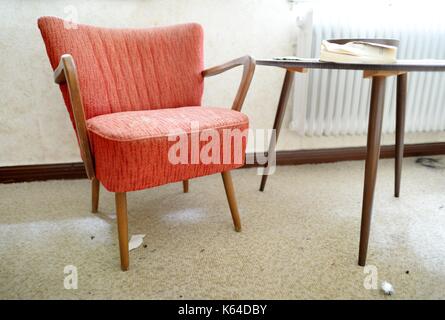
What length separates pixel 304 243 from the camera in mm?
1061

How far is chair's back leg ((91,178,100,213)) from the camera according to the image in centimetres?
120

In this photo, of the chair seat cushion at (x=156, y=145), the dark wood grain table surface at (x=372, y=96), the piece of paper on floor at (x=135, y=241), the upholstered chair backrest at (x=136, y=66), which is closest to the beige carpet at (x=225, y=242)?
the piece of paper on floor at (x=135, y=241)

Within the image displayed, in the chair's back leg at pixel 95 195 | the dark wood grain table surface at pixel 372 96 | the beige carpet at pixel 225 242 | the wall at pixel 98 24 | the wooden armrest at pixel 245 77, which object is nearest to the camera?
the dark wood grain table surface at pixel 372 96

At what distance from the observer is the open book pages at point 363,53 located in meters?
0.82

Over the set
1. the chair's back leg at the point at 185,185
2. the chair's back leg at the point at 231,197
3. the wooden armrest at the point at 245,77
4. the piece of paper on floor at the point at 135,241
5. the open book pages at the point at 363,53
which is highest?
the open book pages at the point at 363,53

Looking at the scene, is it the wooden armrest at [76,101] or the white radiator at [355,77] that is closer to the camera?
the wooden armrest at [76,101]

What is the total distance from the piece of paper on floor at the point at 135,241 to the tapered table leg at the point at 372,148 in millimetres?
706

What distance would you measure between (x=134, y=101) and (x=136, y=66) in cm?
14

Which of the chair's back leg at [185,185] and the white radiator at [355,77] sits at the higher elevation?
the white radiator at [355,77]

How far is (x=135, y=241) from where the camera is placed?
1074mm

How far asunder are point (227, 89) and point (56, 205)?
989mm

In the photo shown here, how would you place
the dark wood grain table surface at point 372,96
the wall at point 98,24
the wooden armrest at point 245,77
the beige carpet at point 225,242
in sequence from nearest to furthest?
the dark wood grain table surface at point 372,96
the beige carpet at point 225,242
the wooden armrest at point 245,77
the wall at point 98,24

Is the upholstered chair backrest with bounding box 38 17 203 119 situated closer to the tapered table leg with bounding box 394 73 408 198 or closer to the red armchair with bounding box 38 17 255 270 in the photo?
the red armchair with bounding box 38 17 255 270

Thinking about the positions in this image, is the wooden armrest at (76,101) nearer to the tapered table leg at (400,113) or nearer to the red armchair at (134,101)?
the red armchair at (134,101)
